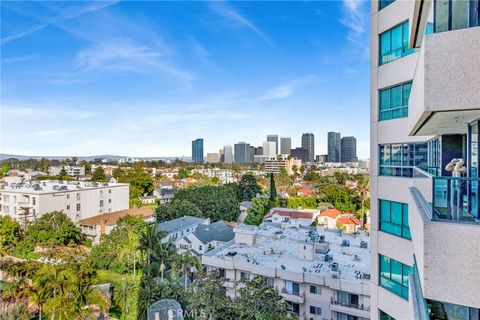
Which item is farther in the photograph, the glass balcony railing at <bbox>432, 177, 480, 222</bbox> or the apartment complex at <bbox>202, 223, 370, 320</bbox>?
the apartment complex at <bbox>202, 223, 370, 320</bbox>

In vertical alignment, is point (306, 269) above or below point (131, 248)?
below

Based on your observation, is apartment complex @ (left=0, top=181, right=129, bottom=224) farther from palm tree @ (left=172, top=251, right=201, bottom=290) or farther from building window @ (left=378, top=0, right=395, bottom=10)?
building window @ (left=378, top=0, right=395, bottom=10)

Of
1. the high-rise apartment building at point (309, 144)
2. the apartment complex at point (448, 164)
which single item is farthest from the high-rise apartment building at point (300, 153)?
the apartment complex at point (448, 164)

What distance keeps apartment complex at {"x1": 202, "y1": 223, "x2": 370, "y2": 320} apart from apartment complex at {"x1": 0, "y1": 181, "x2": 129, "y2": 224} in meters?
21.9

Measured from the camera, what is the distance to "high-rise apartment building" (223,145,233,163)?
178000mm

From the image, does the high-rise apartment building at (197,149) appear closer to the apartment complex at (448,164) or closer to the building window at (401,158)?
the building window at (401,158)

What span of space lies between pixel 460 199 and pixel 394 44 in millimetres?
6658

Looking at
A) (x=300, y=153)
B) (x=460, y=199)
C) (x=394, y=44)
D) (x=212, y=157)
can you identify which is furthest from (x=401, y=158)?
(x=212, y=157)

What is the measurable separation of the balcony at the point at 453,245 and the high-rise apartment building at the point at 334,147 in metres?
161

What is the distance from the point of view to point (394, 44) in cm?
816

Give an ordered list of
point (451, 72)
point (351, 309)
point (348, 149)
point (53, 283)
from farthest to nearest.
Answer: point (348, 149), point (351, 309), point (53, 283), point (451, 72)

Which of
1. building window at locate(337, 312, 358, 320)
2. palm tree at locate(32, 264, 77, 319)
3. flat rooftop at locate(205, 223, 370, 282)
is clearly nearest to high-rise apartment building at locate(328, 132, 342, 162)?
flat rooftop at locate(205, 223, 370, 282)

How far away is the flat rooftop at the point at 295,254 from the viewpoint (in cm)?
1686

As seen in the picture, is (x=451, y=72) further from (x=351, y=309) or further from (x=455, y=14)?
(x=351, y=309)
